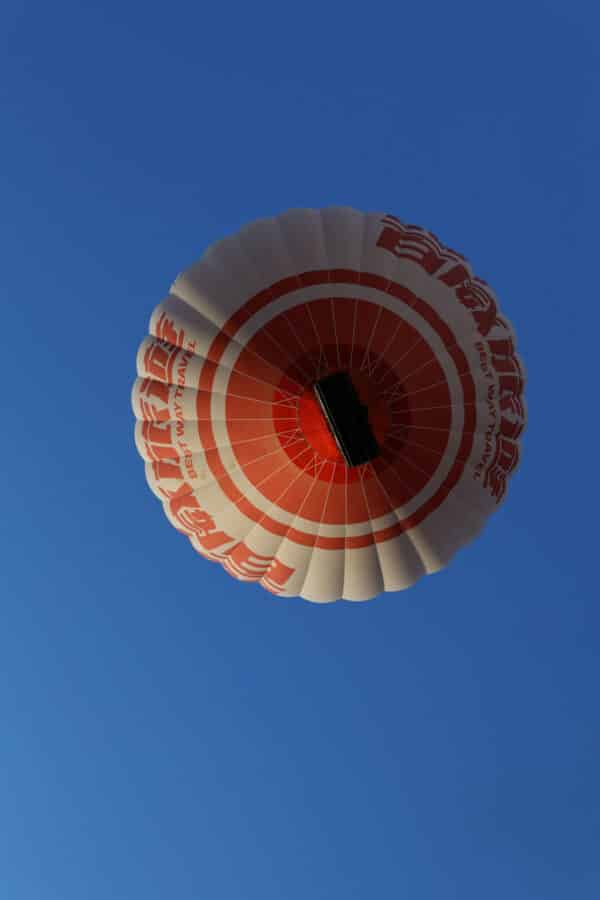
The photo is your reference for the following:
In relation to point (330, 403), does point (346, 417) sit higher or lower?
lower

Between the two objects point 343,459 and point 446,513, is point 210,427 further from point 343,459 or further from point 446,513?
point 446,513

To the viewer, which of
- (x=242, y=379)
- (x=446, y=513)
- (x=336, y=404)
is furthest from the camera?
(x=446, y=513)

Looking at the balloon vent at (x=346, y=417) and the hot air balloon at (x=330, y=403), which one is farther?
the hot air balloon at (x=330, y=403)

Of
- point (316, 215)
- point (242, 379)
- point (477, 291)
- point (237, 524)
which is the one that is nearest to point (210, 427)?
point (242, 379)
